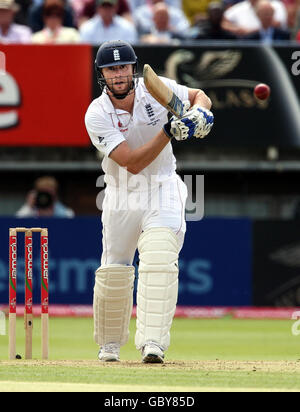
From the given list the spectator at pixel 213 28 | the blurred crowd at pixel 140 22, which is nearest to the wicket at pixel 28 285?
the blurred crowd at pixel 140 22

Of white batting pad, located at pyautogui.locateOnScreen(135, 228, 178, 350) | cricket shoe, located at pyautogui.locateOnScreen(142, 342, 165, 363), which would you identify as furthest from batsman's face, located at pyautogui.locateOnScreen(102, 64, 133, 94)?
cricket shoe, located at pyautogui.locateOnScreen(142, 342, 165, 363)

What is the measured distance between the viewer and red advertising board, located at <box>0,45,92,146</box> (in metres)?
12.7

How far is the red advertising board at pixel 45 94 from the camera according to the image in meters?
12.7

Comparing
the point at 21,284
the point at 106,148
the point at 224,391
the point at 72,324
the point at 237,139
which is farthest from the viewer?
the point at 237,139

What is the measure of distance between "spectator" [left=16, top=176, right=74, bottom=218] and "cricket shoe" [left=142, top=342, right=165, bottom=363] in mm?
6175

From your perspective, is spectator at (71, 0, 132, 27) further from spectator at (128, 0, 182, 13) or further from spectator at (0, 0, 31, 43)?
spectator at (0, 0, 31, 43)

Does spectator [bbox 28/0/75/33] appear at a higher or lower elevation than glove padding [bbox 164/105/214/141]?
higher

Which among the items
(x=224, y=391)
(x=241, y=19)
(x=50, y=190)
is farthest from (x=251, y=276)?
(x=224, y=391)

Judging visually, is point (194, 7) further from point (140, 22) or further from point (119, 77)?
point (119, 77)

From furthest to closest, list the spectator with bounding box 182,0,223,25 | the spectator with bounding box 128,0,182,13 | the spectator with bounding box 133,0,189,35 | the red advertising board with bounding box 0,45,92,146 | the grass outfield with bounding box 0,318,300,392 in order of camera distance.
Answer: the spectator with bounding box 182,0,223,25 < the spectator with bounding box 128,0,182,13 < the spectator with bounding box 133,0,189,35 < the red advertising board with bounding box 0,45,92,146 < the grass outfield with bounding box 0,318,300,392

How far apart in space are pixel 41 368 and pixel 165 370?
0.71 metres

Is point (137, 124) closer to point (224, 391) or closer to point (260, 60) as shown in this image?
point (224, 391)

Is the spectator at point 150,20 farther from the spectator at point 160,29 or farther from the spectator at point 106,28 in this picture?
the spectator at point 106,28
